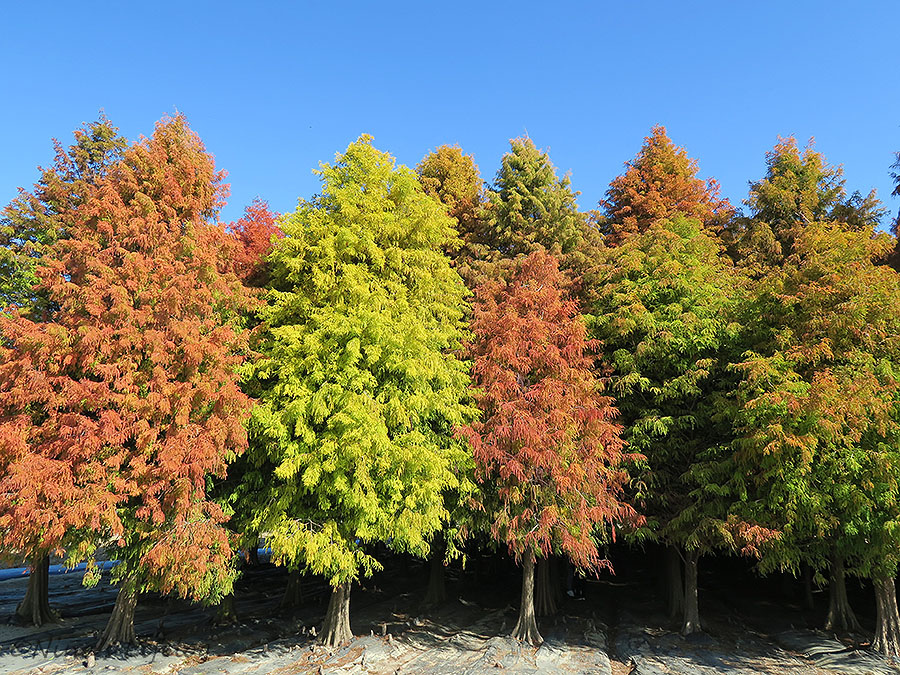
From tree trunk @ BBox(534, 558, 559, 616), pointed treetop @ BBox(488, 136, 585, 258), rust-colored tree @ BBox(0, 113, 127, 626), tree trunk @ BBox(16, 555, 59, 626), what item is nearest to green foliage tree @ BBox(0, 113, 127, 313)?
rust-colored tree @ BBox(0, 113, 127, 626)

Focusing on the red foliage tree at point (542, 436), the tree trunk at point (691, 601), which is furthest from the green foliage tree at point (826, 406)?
the red foliage tree at point (542, 436)

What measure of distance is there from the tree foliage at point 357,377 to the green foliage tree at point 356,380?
0.03 m

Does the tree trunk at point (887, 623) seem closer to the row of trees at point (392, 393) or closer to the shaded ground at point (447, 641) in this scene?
the row of trees at point (392, 393)

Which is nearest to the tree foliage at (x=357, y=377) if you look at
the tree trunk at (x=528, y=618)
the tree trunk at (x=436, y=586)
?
the tree trunk at (x=528, y=618)

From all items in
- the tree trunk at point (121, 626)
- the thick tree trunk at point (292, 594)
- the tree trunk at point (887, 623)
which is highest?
the tree trunk at point (887, 623)

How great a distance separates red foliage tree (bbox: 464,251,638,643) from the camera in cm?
1305

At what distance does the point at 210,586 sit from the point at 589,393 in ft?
36.1

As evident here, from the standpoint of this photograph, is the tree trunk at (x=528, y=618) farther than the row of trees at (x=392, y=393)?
Yes

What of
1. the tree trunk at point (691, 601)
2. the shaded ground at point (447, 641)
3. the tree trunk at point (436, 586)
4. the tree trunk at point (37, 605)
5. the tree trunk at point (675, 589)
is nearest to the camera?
the shaded ground at point (447, 641)

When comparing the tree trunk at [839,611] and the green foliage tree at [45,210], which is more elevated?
the green foliage tree at [45,210]

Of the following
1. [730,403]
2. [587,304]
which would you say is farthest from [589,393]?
[587,304]

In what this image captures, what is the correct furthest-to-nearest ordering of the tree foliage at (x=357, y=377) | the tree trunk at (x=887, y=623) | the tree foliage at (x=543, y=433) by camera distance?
the tree foliage at (x=543, y=433), the tree trunk at (x=887, y=623), the tree foliage at (x=357, y=377)

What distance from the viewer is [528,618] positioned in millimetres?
14297

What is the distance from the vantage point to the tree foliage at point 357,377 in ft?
38.2
